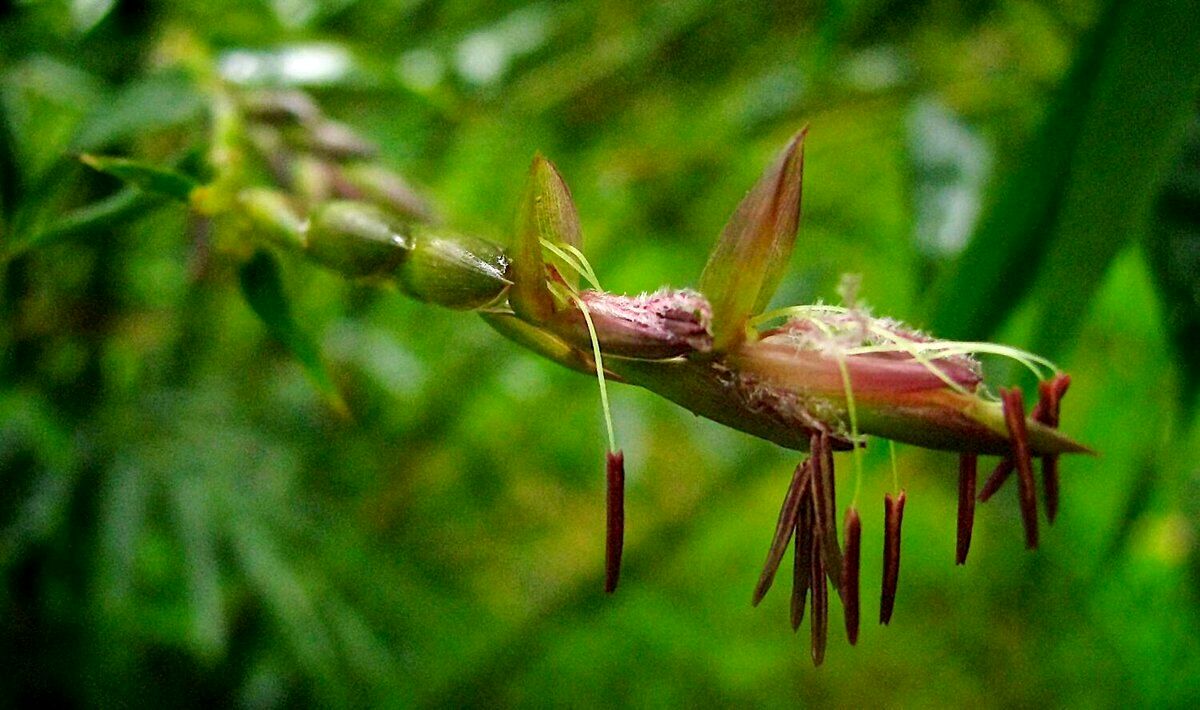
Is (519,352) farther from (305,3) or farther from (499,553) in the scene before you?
(499,553)

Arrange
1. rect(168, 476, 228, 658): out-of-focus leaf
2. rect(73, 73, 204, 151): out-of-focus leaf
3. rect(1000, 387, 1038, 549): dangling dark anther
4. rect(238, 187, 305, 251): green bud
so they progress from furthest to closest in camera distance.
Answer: rect(168, 476, 228, 658): out-of-focus leaf < rect(73, 73, 204, 151): out-of-focus leaf < rect(238, 187, 305, 251): green bud < rect(1000, 387, 1038, 549): dangling dark anther

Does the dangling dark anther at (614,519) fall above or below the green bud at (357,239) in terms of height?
below

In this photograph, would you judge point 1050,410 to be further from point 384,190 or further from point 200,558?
point 200,558

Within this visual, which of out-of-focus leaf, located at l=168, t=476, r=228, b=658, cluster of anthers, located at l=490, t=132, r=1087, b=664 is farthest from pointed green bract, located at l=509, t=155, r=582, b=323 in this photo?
out-of-focus leaf, located at l=168, t=476, r=228, b=658

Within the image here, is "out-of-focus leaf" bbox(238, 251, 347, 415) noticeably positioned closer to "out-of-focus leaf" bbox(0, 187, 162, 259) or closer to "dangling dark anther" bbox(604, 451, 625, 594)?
"out-of-focus leaf" bbox(0, 187, 162, 259)

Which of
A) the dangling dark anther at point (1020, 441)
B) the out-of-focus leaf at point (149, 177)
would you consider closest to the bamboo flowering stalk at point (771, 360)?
the dangling dark anther at point (1020, 441)

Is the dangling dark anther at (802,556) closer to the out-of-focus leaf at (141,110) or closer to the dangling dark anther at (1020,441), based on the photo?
the dangling dark anther at (1020,441)

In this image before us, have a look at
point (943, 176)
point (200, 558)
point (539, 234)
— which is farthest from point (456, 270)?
point (200, 558)
